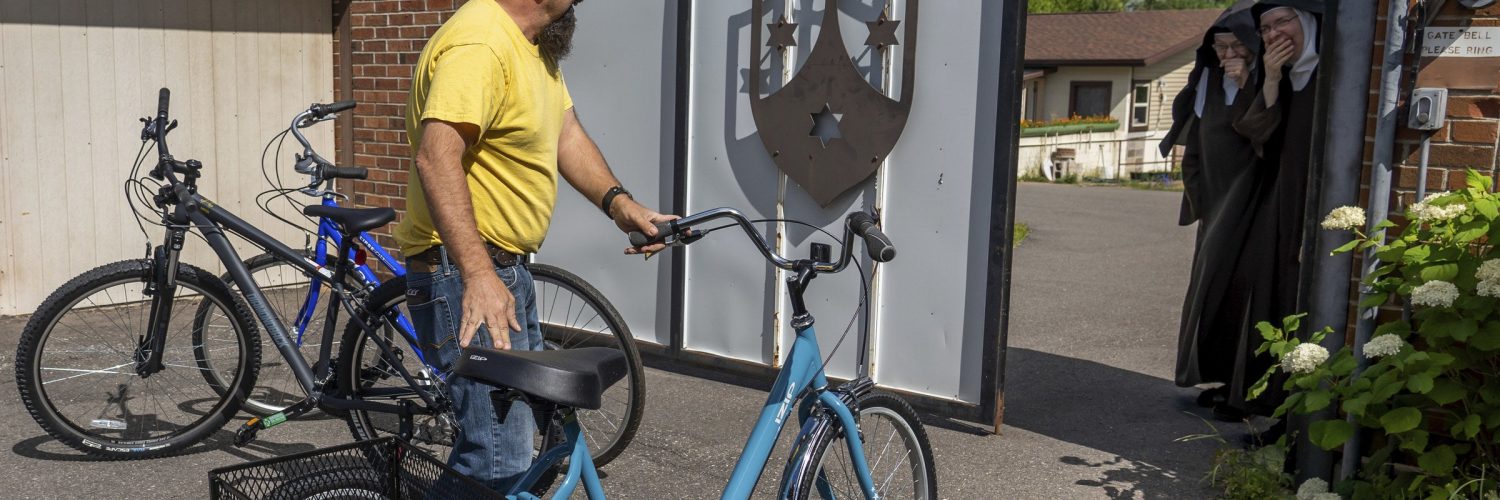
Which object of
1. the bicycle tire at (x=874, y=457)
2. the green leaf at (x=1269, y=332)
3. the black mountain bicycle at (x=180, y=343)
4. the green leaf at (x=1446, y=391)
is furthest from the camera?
the black mountain bicycle at (x=180, y=343)

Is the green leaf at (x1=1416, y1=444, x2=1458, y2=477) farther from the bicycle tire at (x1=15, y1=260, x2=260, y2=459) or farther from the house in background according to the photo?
the house in background

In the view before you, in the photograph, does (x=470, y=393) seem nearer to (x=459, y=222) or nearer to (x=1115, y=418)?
(x=459, y=222)

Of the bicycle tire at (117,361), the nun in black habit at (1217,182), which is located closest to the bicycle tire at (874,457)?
the nun in black habit at (1217,182)

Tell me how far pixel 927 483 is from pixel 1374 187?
5.12 ft

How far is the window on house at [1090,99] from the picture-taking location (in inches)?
1401

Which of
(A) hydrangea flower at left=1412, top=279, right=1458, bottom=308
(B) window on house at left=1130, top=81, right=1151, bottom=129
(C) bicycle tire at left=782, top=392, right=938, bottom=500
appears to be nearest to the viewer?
(C) bicycle tire at left=782, top=392, right=938, bottom=500

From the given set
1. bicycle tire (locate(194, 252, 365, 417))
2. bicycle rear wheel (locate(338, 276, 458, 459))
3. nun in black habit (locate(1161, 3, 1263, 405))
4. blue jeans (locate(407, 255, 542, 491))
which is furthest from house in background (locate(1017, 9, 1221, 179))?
blue jeans (locate(407, 255, 542, 491))

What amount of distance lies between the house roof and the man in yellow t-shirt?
32.2 meters

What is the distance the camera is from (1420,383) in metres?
3.44

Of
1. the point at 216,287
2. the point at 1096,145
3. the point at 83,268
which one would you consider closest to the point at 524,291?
the point at 216,287

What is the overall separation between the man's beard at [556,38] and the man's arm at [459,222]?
443mm

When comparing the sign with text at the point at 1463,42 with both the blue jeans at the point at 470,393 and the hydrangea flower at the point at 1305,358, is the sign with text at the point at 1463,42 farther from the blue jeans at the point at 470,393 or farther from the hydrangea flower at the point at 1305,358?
the blue jeans at the point at 470,393

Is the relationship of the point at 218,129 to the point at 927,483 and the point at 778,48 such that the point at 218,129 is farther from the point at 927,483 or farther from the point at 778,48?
the point at 927,483

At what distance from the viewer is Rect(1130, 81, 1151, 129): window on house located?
3484cm
